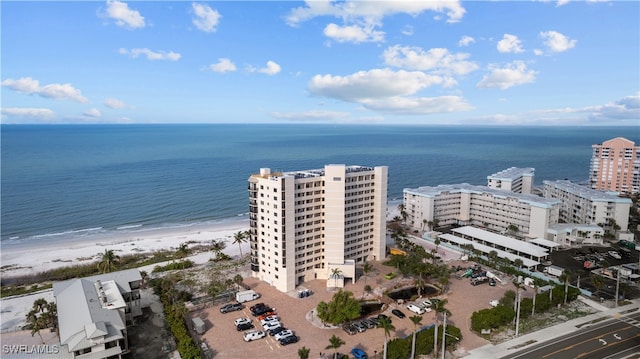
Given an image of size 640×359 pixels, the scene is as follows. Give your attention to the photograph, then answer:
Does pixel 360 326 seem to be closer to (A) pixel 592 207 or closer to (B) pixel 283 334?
(B) pixel 283 334

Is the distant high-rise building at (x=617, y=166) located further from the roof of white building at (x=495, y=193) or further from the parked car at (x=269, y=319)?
the parked car at (x=269, y=319)

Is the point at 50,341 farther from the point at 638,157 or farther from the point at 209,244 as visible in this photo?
the point at 638,157

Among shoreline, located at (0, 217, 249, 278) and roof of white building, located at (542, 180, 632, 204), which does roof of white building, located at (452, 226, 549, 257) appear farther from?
shoreline, located at (0, 217, 249, 278)

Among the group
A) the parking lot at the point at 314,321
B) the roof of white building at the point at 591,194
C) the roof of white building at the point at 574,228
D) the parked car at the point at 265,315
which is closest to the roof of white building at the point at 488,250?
the parking lot at the point at 314,321

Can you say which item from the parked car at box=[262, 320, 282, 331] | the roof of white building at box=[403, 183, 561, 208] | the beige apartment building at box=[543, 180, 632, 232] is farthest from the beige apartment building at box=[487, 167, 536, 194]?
the parked car at box=[262, 320, 282, 331]

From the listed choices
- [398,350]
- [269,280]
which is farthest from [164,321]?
[398,350]

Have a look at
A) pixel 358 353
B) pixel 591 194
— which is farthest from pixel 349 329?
pixel 591 194
